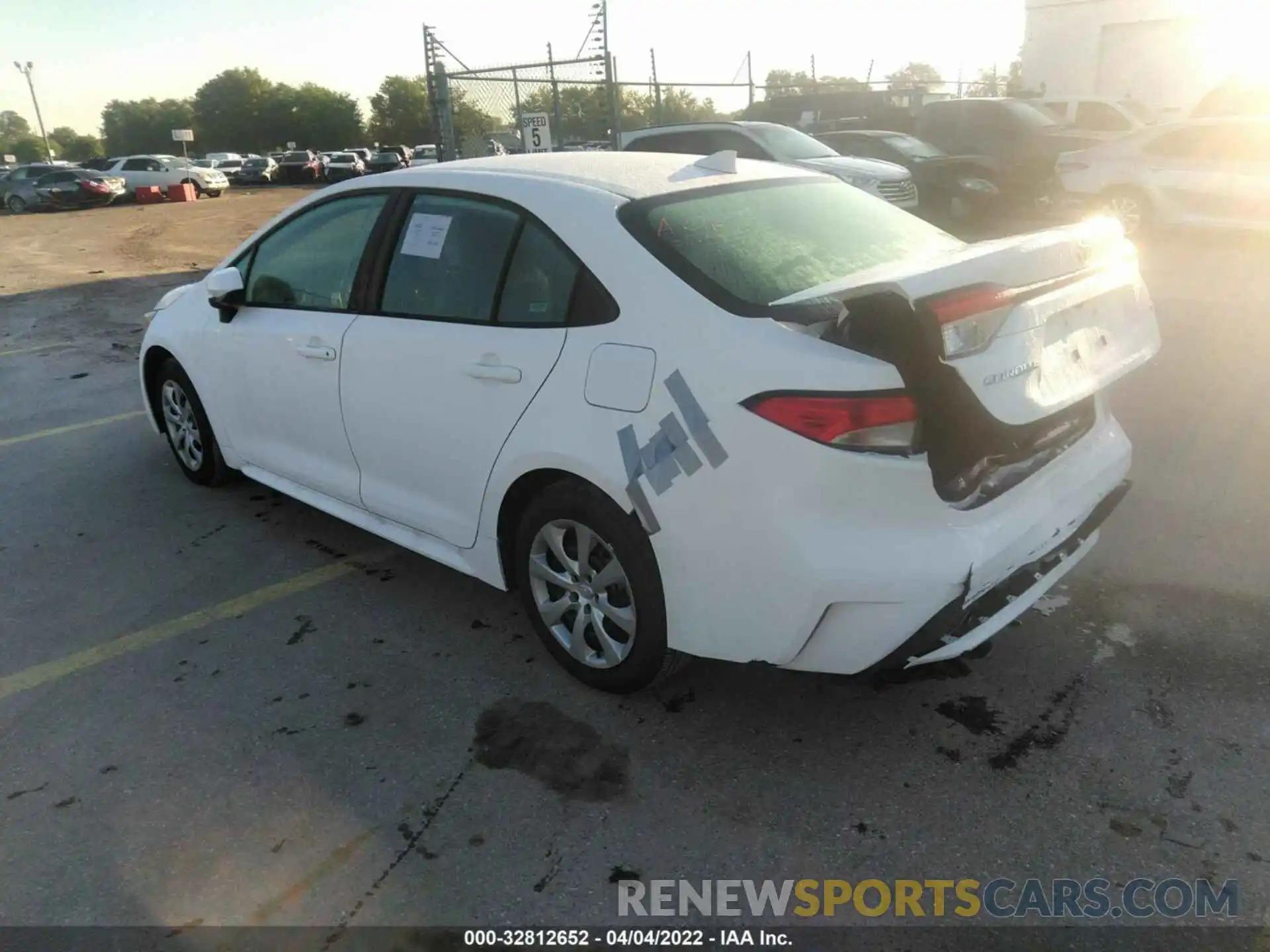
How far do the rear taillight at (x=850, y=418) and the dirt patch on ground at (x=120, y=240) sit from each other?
39.5ft

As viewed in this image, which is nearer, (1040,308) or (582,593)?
(1040,308)

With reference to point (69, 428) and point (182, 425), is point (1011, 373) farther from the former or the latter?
point (69, 428)

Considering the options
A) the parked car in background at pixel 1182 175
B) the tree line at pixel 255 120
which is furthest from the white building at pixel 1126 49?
the parked car in background at pixel 1182 175

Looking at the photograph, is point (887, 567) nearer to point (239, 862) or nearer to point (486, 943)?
point (486, 943)

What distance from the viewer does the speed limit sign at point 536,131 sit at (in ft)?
47.5

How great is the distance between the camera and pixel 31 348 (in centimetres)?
868

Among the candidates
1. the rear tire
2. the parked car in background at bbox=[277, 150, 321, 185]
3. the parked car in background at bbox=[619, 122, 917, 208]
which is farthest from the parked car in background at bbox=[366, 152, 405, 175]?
the rear tire

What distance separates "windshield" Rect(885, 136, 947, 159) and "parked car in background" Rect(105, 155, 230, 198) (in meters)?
26.3

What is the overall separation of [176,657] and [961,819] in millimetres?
2753

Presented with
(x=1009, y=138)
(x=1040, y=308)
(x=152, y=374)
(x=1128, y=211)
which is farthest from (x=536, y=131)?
(x=1040, y=308)

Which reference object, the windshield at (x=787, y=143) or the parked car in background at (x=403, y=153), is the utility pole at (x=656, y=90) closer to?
the windshield at (x=787, y=143)

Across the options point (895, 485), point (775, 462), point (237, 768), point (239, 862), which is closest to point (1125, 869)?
point (895, 485)

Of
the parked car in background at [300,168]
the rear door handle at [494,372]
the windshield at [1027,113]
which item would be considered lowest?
the parked car in background at [300,168]

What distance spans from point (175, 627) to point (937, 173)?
39.9 feet
